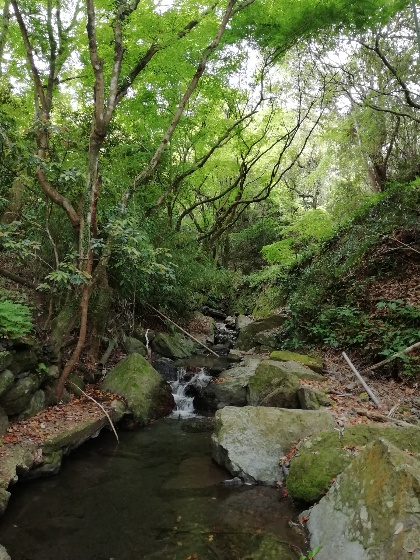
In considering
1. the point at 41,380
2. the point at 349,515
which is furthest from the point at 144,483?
the point at 349,515

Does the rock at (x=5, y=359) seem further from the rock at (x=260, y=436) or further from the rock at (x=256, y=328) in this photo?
the rock at (x=256, y=328)

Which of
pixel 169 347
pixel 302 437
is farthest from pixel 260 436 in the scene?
pixel 169 347

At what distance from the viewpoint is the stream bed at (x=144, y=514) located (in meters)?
4.16

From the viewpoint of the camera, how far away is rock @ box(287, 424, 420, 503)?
480 centimetres

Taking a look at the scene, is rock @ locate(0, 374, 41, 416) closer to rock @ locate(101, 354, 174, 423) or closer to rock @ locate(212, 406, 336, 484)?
rock @ locate(101, 354, 174, 423)

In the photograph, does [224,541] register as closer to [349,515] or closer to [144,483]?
[349,515]

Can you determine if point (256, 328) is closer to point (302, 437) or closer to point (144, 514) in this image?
point (302, 437)

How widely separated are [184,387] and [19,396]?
4658 millimetres

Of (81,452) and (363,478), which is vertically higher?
(363,478)

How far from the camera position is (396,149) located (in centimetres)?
1559

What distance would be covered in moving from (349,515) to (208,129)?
1255 centimetres

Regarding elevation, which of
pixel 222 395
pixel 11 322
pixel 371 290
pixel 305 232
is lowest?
pixel 222 395

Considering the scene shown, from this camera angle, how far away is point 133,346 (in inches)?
429

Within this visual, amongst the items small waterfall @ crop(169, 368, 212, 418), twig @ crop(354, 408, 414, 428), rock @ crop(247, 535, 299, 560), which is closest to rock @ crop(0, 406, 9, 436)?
small waterfall @ crop(169, 368, 212, 418)
